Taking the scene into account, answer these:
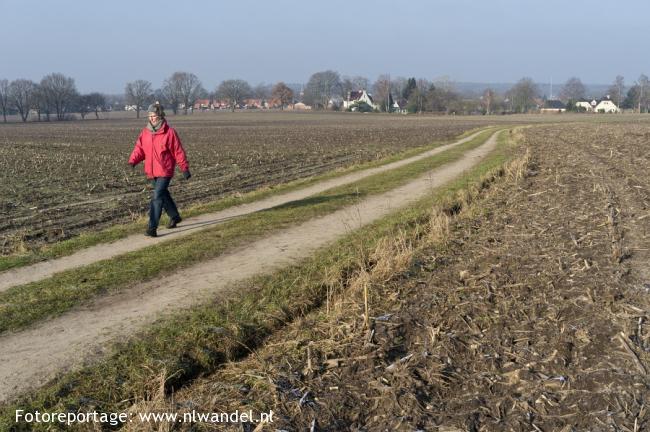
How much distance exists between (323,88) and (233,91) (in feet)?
89.1

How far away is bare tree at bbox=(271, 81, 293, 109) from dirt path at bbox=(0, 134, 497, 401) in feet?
568

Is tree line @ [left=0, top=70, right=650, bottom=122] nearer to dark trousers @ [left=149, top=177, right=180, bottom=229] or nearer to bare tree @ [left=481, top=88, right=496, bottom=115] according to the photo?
bare tree @ [left=481, top=88, right=496, bottom=115]

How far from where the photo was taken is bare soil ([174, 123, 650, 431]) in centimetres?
413

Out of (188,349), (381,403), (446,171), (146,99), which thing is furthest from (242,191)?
(146,99)

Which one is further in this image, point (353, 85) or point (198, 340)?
point (353, 85)

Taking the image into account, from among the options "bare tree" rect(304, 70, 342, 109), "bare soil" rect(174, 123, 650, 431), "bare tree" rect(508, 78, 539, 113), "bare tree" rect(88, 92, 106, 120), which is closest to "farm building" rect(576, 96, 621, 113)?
"bare tree" rect(508, 78, 539, 113)

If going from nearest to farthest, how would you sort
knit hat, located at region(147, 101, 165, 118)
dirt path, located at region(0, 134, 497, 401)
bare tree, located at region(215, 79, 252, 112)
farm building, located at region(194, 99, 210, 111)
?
dirt path, located at region(0, 134, 497, 401) → knit hat, located at region(147, 101, 165, 118) → bare tree, located at region(215, 79, 252, 112) → farm building, located at region(194, 99, 210, 111)

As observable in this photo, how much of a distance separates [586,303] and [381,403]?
287cm

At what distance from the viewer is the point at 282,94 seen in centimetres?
17975

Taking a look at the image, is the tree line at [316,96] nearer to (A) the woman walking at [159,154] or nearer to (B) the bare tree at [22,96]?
(B) the bare tree at [22,96]

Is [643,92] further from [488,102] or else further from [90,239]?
[90,239]

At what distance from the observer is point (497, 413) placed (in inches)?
162

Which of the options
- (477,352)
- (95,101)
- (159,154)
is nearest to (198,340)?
(477,352)

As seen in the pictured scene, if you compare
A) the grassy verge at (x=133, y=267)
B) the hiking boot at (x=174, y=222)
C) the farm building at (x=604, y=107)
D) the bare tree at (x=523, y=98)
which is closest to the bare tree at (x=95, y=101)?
the bare tree at (x=523, y=98)
